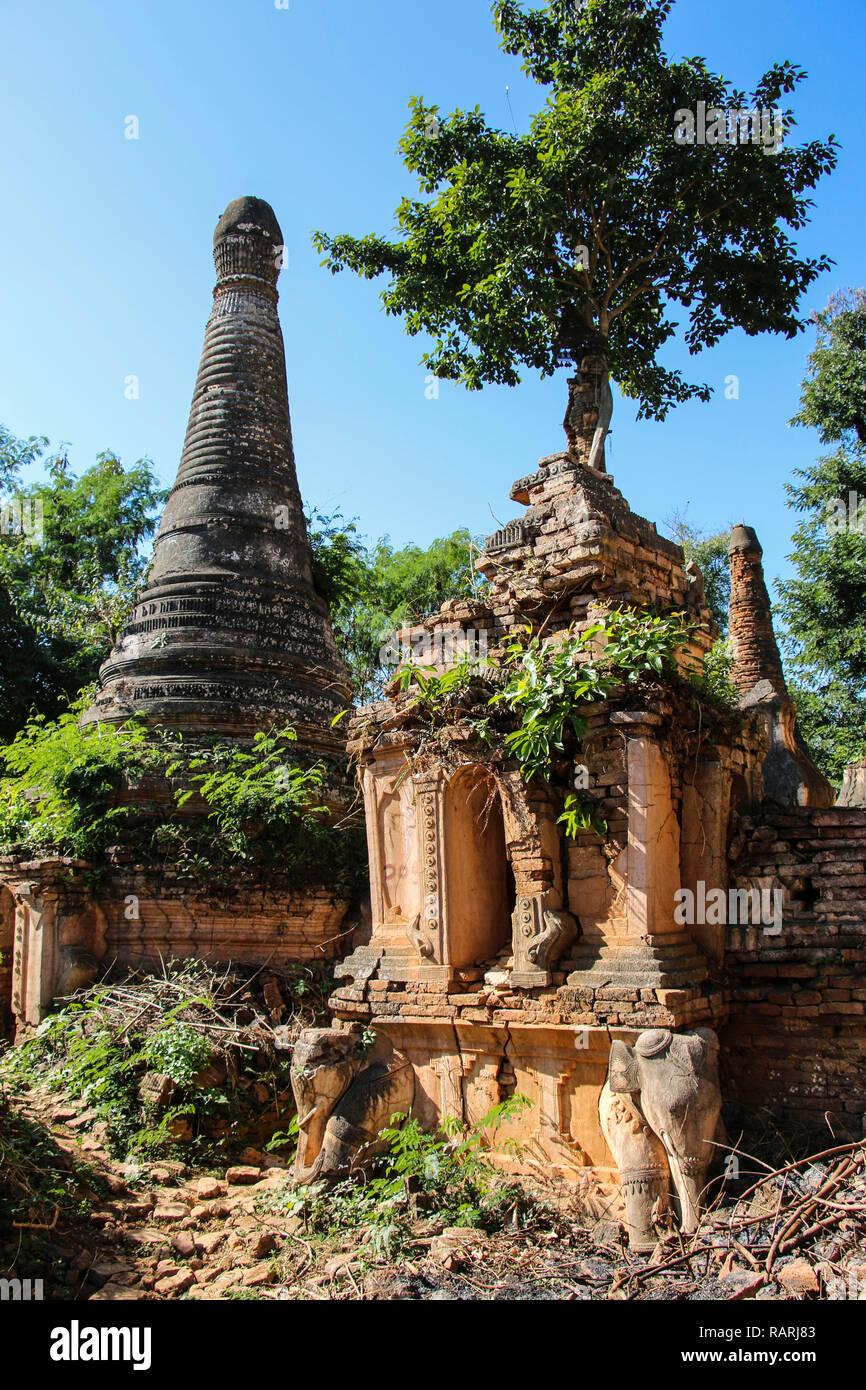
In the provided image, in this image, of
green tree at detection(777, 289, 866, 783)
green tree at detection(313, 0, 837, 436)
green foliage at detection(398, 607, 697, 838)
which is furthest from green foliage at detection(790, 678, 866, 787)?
green foliage at detection(398, 607, 697, 838)

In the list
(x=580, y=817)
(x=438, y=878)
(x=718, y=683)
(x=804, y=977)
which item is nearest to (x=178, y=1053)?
(x=438, y=878)

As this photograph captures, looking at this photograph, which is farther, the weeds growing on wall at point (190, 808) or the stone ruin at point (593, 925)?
the weeds growing on wall at point (190, 808)

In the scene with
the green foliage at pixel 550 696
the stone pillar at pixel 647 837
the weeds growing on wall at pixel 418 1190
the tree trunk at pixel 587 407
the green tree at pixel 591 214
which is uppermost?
the green tree at pixel 591 214

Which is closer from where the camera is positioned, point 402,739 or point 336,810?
point 402,739

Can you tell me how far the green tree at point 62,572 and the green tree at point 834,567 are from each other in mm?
13944

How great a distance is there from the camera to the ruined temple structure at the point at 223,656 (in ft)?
36.3

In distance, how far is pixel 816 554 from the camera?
18688mm

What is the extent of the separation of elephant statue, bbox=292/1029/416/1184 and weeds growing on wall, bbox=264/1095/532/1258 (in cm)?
13

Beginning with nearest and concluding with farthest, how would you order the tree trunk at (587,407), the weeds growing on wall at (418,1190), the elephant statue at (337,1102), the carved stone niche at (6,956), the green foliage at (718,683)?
the weeds growing on wall at (418,1190) < the elephant statue at (337,1102) < the green foliage at (718,683) < the tree trunk at (587,407) < the carved stone niche at (6,956)

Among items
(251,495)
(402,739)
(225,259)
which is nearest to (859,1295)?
(402,739)

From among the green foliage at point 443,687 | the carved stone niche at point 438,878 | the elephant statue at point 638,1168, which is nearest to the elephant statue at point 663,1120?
the elephant statue at point 638,1168

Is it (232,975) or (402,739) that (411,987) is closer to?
(402,739)

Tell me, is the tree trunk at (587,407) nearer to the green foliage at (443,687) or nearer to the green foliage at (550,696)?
the green foliage at (443,687)
